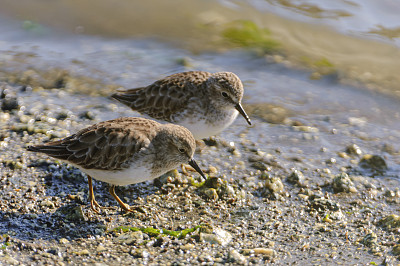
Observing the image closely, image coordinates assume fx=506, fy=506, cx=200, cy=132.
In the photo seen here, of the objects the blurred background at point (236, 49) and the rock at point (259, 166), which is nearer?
the rock at point (259, 166)

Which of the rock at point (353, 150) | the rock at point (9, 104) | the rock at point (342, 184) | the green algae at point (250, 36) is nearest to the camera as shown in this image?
the rock at point (342, 184)

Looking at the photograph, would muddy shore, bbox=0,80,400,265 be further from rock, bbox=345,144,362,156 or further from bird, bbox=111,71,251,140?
bird, bbox=111,71,251,140

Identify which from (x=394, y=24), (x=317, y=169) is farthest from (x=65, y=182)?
(x=394, y=24)

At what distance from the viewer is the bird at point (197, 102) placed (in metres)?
7.09

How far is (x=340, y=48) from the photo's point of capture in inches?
435

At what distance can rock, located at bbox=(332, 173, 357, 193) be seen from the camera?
6.50 metres

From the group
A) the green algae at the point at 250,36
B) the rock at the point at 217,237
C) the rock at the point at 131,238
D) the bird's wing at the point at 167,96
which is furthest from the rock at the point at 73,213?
the green algae at the point at 250,36

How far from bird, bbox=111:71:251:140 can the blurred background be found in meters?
1.30

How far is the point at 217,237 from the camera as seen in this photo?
5.26 metres

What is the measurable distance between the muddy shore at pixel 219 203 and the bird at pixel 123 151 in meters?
0.42

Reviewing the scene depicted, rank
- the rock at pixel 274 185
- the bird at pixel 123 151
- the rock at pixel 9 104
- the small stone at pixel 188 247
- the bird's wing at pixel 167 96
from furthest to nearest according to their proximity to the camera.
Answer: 1. the rock at pixel 9 104
2. the bird's wing at pixel 167 96
3. the rock at pixel 274 185
4. the bird at pixel 123 151
5. the small stone at pixel 188 247

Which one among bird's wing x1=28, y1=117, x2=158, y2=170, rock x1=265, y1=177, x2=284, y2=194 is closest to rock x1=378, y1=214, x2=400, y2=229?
rock x1=265, y1=177, x2=284, y2=194

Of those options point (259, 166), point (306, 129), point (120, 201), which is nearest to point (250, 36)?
point (306, 129)

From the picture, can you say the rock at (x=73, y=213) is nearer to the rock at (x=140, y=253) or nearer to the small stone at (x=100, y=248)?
the small stone at (x=100, y=248)
